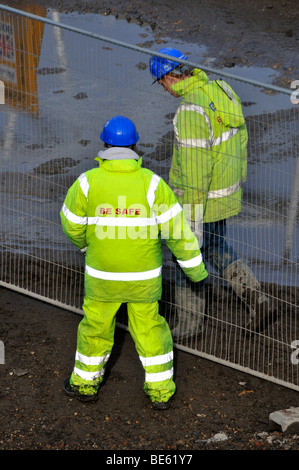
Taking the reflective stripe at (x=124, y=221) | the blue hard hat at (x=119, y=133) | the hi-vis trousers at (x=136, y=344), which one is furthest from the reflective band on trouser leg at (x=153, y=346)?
the blue hard hat at (x=119, y=133)

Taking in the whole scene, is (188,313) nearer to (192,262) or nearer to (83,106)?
(192,262)

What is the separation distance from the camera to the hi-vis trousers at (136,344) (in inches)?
200

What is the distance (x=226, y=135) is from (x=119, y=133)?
39.6 inches

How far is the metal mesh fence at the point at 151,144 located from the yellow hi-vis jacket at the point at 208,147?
0.48 feet

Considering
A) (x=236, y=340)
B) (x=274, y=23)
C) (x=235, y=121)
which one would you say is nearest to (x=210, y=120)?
(x=235, y=121)

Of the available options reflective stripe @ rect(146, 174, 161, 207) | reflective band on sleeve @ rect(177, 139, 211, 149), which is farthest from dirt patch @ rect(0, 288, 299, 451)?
reflective band on sleeve @ rect(177, 139, 211, 149)

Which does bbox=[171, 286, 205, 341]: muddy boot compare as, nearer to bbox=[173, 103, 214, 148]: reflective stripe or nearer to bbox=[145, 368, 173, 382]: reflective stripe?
bbox=[145, 368, 173, 382]: reflective stripe

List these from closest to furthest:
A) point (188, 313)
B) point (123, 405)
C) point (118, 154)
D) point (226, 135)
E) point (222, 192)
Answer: point (118, 154) < point (123, 405) < point (226, 135) < point (222, 192) < point (188, 313)

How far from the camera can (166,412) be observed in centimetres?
520

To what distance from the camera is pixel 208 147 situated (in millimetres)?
5414

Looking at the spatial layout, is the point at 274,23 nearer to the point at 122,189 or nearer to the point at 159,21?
the point at 159,21

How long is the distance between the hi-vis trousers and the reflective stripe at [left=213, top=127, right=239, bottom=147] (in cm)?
130

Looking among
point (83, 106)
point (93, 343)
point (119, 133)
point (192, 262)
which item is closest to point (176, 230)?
point (192, 262)

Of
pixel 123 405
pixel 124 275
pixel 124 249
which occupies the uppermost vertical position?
pixel 124 249
